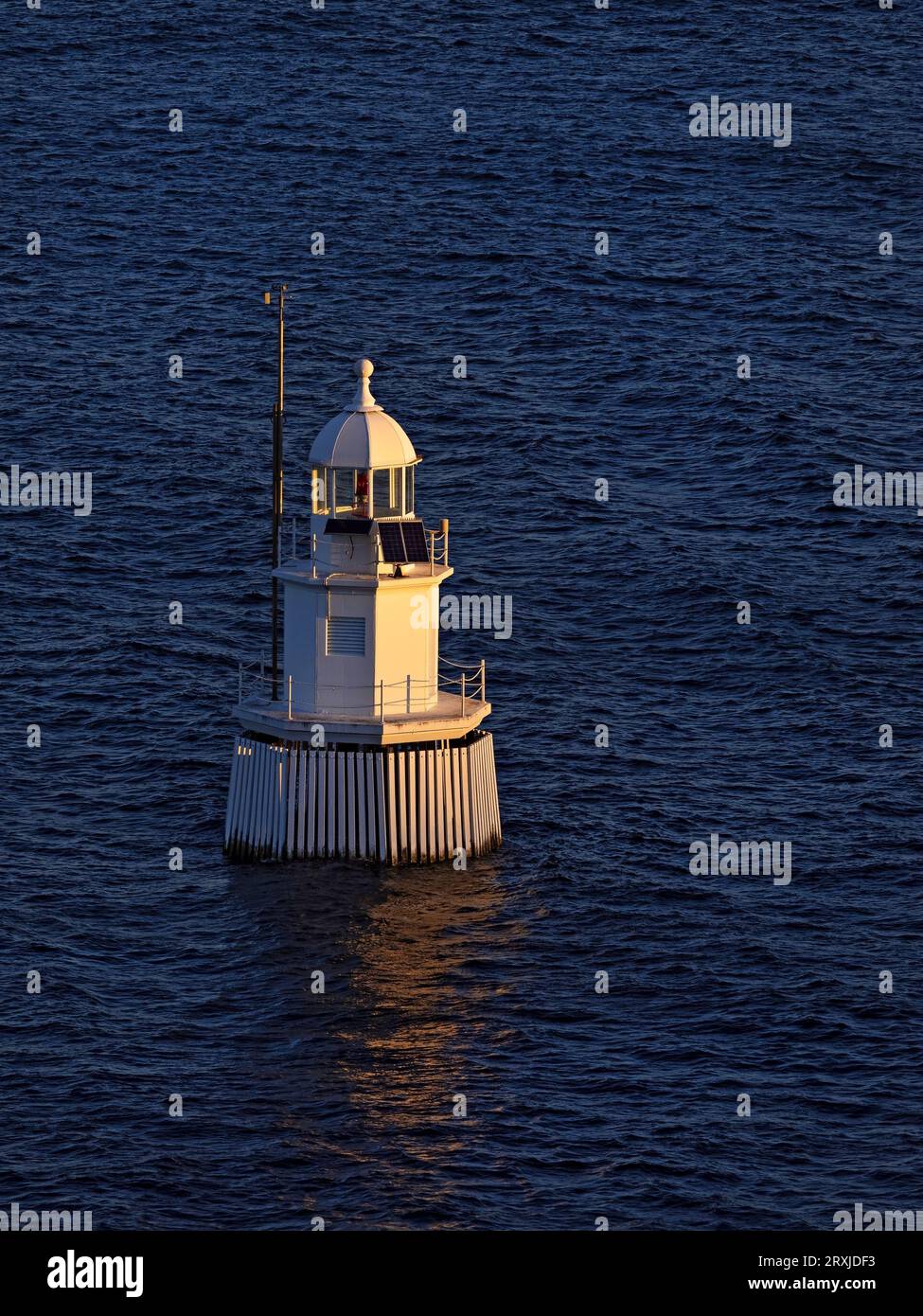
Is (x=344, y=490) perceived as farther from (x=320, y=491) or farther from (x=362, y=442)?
(x=362, y=442)

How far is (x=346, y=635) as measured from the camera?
71562 millimetres

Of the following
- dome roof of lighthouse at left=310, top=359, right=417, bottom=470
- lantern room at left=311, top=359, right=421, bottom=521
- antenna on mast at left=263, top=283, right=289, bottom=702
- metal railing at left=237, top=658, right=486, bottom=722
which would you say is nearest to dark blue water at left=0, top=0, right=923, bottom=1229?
metal railing at left=237, top=658, right=486, bottom=722

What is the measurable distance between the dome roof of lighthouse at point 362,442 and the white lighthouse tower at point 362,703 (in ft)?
0.10

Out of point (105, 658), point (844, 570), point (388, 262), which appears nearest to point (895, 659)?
point (844, 570)

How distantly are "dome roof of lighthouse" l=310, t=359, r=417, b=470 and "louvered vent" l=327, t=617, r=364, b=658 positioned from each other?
3484 mm

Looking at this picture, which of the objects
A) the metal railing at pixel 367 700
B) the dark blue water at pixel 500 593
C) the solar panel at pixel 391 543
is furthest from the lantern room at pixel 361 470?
the dark blue water at pixel 500 593

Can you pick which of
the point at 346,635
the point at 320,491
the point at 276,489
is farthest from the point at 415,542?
the point at 276,489

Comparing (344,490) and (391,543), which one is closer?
(391,543)

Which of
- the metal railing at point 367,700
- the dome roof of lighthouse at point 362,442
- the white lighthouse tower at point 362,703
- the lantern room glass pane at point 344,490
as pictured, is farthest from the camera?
the lantern room glass pane at point 344,490

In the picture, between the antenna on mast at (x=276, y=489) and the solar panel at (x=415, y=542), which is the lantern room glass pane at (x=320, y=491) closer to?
the antenna on mast at (x=276, y=489)

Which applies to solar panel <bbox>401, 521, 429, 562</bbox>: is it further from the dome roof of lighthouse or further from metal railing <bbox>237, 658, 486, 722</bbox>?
metal railing <bbox>237, 658, 486, 722</bbox>

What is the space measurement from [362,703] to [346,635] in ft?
5.22

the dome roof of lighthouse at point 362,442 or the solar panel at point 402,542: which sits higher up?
the dome roof of lighthouse at point 362,442

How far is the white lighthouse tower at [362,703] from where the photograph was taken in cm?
7094
